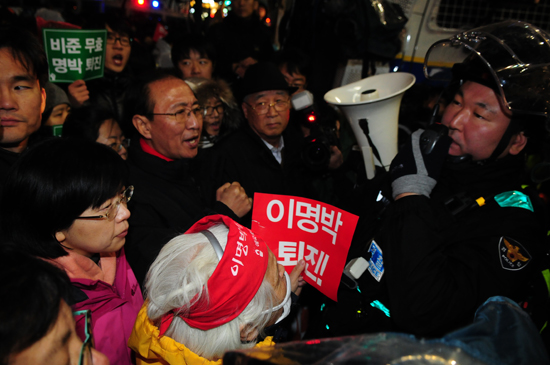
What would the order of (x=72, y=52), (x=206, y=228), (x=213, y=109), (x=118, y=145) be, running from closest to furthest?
(x=206, y=228) < (x=118, y=145) < (x=72, y=52) < (x=213, y=109)

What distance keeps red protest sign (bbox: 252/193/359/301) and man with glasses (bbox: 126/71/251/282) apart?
17.5 inches

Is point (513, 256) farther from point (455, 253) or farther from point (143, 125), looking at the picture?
point (143, 125)

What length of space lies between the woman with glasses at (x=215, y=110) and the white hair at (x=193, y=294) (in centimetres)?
215

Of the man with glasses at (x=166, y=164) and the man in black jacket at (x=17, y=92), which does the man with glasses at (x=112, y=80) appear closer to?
the man with glasses at (x=166, y=164)

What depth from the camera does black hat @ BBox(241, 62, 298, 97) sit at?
3.09m

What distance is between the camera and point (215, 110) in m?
3.39

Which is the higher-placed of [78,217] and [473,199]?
[473,199]

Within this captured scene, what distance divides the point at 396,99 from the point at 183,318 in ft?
6.86

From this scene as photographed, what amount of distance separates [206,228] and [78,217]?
497 millimetres

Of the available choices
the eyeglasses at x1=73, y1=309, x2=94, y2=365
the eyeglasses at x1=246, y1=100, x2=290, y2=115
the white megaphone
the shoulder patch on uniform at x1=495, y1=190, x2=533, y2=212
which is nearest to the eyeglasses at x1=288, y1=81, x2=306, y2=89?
the eyeglasses at x1=246, y1=100, x2=290, y2=115

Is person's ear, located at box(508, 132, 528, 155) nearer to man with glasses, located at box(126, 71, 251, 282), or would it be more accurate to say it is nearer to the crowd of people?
the crowd of people

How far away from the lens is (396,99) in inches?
103

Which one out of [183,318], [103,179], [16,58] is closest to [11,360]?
[183,318]

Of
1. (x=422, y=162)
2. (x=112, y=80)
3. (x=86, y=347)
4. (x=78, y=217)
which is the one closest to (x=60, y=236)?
(x=78, y=217)
